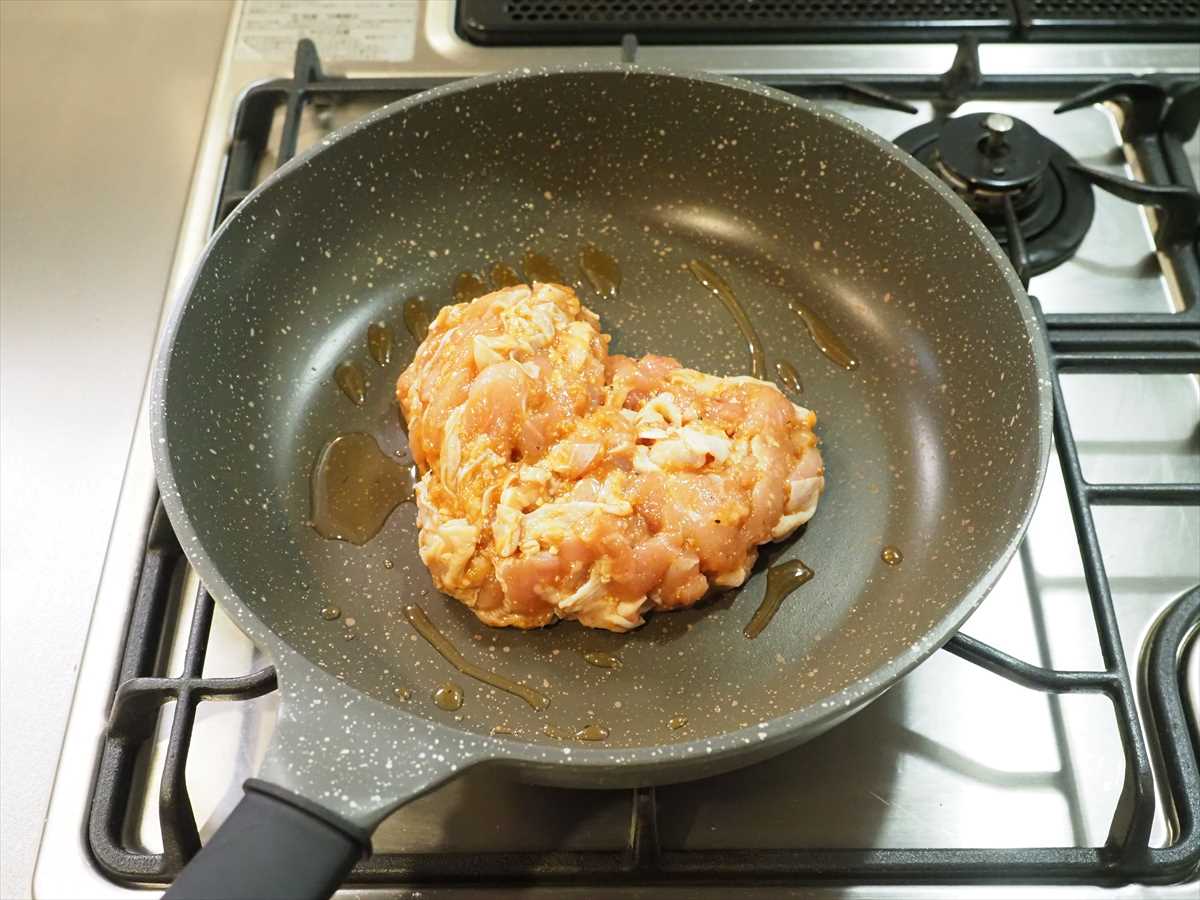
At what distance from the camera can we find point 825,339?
155cm

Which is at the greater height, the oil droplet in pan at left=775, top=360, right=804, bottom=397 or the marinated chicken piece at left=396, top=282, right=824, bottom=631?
the oil droplet in pan at left=775, top=360, right=804, bottom=397

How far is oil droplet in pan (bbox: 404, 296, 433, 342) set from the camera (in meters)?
1.57

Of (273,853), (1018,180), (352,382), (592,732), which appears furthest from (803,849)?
(1018,180)

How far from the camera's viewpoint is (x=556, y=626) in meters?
1.29

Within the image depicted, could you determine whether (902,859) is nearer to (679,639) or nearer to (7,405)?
(679,639)

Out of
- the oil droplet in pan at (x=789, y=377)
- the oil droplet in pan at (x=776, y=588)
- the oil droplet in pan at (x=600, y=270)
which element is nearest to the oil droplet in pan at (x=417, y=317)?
the oil droplet in pan at (x=600, y=270)

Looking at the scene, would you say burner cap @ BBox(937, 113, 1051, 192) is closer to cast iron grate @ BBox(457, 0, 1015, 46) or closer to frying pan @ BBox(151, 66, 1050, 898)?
frying pan @ BBox(151, 66, 1050, 898)

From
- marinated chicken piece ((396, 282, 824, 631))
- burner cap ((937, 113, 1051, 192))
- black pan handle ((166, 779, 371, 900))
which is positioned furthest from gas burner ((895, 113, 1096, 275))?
black pan handle ((166, 779, 371, 900))

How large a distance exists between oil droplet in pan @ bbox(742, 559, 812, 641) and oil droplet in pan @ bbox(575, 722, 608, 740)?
9.4 inches

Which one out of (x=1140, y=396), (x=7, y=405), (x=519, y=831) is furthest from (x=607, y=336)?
(x=7, y=405)

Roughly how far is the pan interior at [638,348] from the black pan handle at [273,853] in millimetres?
321

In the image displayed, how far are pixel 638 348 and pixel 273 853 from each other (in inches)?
37.8

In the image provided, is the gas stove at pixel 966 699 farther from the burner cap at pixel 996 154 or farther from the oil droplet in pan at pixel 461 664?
the oil droplet in pan at pixel 461 664

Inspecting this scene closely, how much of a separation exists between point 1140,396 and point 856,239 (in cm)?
51
